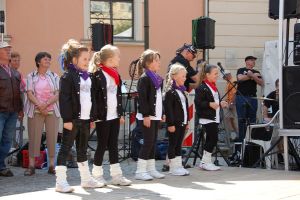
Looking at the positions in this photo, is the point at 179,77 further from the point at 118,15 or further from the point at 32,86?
the point at 118,15

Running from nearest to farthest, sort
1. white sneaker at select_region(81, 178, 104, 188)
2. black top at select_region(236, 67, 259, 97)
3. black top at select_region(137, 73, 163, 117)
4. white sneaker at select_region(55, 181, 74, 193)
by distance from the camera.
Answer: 1. white sneaker at select_region(55, 181, 74, 193)
2. white sneaker at select_region(81, 178, 104, 188)
3. black top at select_region(137, 73, 163, 117)
4. black top at select_region(236, 67, 259, 97)

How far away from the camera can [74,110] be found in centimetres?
706

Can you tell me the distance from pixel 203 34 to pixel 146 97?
3914 millimetres

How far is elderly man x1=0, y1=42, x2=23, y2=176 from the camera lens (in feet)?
29.2

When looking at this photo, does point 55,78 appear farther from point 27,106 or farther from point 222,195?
point 222,195

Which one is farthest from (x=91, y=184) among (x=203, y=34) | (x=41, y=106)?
(x=203, y=34)

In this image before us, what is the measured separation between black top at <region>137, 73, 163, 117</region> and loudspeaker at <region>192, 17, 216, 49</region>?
3751mm

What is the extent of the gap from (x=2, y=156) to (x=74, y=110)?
8.25 ft

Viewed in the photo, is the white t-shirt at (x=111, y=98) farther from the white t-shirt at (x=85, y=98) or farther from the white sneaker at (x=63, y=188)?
the white sneaker at (x=63, y=188)

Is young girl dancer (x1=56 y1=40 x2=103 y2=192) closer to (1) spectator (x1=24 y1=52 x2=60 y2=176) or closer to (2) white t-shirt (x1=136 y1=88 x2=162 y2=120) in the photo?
(2) white t-shirt (x1=136 y1=88 x2=162 y2=120)

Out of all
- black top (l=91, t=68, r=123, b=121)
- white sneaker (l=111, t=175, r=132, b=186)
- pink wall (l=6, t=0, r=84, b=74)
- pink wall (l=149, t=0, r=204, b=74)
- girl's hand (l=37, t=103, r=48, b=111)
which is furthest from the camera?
pink wall (l=149, t=0, r=204, b=74)

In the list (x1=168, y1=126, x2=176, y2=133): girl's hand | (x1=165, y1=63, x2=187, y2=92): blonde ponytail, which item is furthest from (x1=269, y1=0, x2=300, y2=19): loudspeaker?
(x1=168, y1=126, x2=176, y2=133): girl's hand

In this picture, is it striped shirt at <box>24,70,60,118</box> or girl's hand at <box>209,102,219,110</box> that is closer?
girl's hand at <box>209,102,219,110</box>

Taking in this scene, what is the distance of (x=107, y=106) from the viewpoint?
7.39 metres
